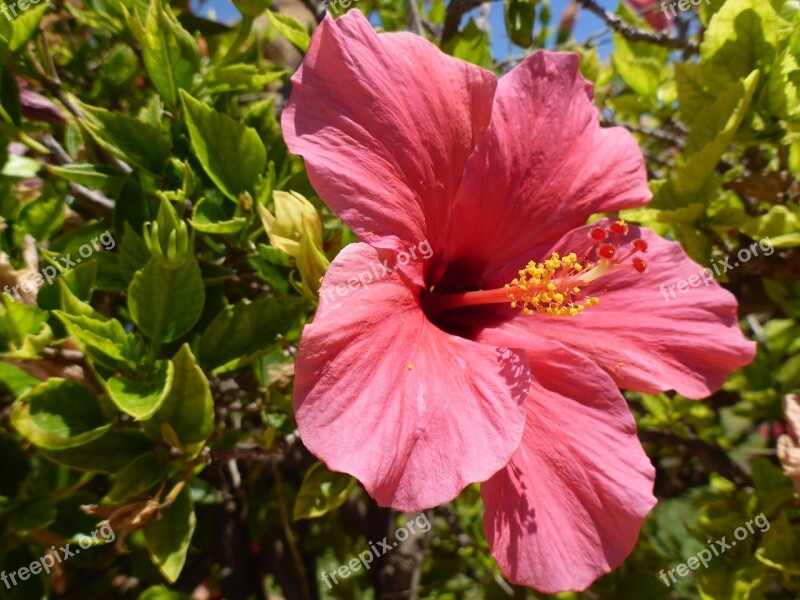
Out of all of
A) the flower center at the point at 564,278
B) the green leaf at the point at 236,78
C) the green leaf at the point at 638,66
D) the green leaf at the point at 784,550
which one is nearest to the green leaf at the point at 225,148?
the green leaf at the point at 236,78

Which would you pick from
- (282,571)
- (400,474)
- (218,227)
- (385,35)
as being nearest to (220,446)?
(218,227)

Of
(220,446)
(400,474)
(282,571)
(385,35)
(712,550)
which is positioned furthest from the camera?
(282,571)

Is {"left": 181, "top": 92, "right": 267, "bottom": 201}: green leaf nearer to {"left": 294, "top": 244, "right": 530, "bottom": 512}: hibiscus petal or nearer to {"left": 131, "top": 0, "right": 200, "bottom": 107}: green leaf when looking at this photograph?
{"left": 131, "top": 0, "right": 200, "bottom": 107}: green leaf

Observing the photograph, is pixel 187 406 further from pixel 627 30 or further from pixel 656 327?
pixel 627 30

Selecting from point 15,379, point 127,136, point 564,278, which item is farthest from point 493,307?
point 15,379

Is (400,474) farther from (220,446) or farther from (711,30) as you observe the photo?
(711,30)
